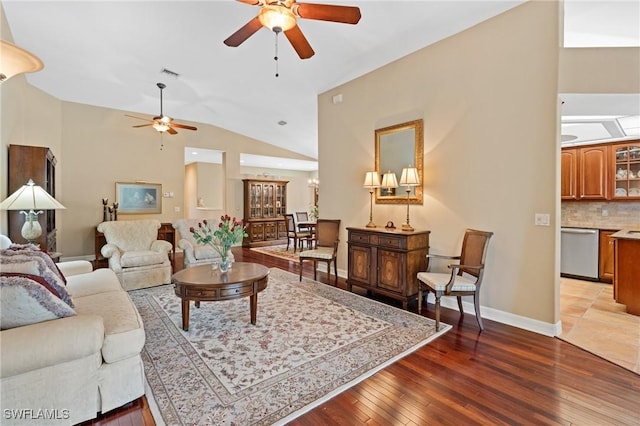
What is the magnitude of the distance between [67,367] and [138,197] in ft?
20.9

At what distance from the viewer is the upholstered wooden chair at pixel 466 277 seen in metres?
3.08

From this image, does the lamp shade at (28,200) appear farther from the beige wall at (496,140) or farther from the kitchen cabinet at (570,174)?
the kitchen cabinet at (570,174)

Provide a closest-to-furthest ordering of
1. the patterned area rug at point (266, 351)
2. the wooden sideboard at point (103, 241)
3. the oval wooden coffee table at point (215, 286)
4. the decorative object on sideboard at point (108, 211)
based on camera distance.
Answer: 1. the patterned area rug at point (266, 351)
2. the oval wooden coffee table at point (215, 286)
3. the wooden sideboard at point (103, 241)
4. the decorative object on sideboard at point (108, 211)

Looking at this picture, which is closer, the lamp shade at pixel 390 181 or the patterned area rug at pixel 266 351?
the patterned area rug at pixel 266 351

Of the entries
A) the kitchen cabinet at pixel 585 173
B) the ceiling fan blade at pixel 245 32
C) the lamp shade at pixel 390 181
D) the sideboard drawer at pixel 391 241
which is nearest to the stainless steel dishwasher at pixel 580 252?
the kitchen cabinet at pixel 585 173

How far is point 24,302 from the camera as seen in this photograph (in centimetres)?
170

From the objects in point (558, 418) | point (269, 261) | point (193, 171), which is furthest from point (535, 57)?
point (193, 171)

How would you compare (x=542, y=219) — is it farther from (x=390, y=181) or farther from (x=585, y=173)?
(x=585, y=173)

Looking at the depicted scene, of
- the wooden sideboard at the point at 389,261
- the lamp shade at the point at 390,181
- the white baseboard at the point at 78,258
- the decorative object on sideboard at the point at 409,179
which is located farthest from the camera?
the white baseboard at the point at 78,258

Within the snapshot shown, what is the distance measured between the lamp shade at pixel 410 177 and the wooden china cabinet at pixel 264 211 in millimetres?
6057

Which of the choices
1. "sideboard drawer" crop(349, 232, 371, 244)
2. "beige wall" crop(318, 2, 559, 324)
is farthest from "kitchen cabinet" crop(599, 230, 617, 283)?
"sideboard drawer" crop(349, 232, 371, 244)

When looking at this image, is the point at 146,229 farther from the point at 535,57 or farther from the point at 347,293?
the point at 535,57

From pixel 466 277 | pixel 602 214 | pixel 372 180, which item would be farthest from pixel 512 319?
Result: pixel 602 214

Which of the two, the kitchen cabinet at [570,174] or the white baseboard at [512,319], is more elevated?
the kitchen cabinet at [570,174]
